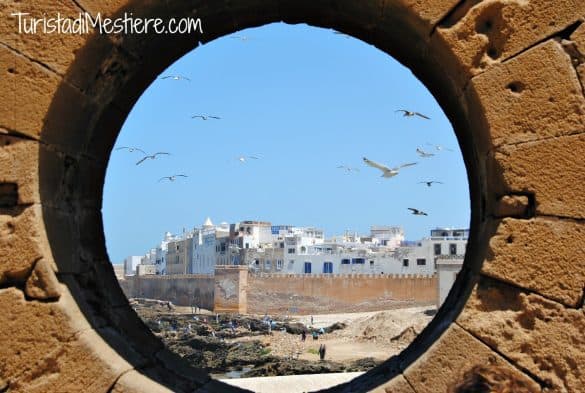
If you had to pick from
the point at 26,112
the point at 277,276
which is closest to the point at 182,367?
the point at 26,112

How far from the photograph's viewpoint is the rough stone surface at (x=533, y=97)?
3.13 m

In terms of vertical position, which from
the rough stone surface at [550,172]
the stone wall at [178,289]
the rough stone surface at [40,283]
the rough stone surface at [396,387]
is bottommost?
the stone wall at [178,289]

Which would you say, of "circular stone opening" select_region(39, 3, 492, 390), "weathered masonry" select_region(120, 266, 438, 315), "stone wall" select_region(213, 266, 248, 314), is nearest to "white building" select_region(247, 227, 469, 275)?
"weathered masonry" select_region(120, 266, 438, 315)

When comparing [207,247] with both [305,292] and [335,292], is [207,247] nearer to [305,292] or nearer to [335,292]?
[305,292]

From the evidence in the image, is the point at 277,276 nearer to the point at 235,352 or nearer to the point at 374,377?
the point at 235,352

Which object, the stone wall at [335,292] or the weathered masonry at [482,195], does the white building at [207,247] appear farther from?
the weathered masonry at [482,195]

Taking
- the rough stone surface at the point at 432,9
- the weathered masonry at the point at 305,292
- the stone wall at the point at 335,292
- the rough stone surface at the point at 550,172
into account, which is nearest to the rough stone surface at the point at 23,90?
the rough stone surface at the point at 432,9

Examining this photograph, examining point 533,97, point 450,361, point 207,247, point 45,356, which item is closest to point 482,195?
point 533,97

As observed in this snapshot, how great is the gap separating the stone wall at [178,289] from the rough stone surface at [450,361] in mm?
55525

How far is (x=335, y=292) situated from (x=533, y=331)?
51.2 m

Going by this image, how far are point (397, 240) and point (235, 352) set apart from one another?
2067 inches

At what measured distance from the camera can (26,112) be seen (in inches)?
132

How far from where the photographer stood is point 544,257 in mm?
3123

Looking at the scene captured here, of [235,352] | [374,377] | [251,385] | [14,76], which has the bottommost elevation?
[235,352]
